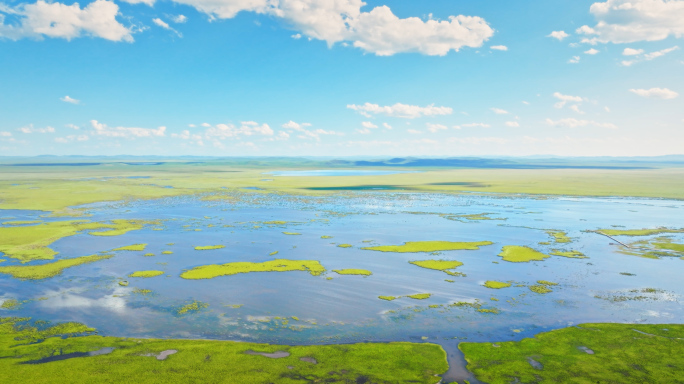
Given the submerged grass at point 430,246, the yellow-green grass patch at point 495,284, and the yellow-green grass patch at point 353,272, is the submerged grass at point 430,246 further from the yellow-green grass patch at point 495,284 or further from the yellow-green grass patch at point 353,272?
the yellow-green grass patch at point 495,284

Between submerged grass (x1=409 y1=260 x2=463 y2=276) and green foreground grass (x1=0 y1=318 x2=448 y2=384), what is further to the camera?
submerged grass (x1=409 y1=260 x2=463 y2=276)

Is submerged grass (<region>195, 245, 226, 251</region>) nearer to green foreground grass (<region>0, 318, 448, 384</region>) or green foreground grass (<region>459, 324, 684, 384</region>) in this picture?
green foreground grass (<region>0, 318, 448, 384</region>)

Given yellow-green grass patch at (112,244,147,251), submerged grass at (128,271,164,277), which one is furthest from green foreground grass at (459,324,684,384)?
yellow-green grass patch at (112,244,147,251)

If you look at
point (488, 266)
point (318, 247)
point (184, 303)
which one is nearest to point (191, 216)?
point (318, 247)

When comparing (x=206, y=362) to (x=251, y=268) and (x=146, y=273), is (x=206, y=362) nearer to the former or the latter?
(x=251, y=268)

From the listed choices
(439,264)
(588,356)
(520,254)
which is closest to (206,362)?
(588,356)

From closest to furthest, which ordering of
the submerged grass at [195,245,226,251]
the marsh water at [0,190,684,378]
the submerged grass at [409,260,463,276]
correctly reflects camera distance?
the marsh water at [0,190,684,378]
the submerged grass at [409,260,463,276]
the submerged grass at [195,245,226,251]

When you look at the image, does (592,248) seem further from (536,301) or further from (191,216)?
(191,216)
